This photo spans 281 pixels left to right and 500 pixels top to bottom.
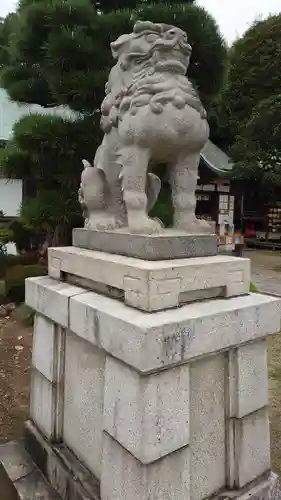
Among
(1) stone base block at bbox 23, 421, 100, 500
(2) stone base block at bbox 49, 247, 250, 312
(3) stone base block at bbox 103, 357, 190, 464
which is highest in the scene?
(2) stone base block at bbox 49, 247, 250, 312

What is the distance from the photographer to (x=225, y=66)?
4828 mm

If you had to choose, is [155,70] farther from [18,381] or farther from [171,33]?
[18,381]

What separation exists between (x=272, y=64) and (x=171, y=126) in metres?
12.0

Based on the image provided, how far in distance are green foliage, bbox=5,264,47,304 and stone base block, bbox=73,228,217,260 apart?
376 centimetres

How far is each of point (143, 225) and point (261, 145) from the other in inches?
432

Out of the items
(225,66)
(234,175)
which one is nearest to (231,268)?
(225,66)

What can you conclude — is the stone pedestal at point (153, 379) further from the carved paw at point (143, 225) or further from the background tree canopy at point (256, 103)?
the background tree canopy at point (256, 103)

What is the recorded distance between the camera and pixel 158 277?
4.26 ft

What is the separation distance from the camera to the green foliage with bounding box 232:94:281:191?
35.7 feet

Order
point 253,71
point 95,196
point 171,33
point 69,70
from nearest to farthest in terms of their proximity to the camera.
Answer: point 171,33
point 95,196
point 69,70
point 253,71

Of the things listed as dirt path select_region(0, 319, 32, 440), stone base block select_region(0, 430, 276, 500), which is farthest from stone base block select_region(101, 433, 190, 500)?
dirt path select_region(0, 319, 32, 440)

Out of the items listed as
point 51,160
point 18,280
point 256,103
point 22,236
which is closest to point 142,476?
point 51,160

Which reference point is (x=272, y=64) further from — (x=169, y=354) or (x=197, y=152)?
(x=169, y=354)

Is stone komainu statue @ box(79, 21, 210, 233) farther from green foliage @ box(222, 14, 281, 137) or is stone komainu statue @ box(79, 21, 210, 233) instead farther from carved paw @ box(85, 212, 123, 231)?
green foliage @ box(222, 14, 281, 137)
